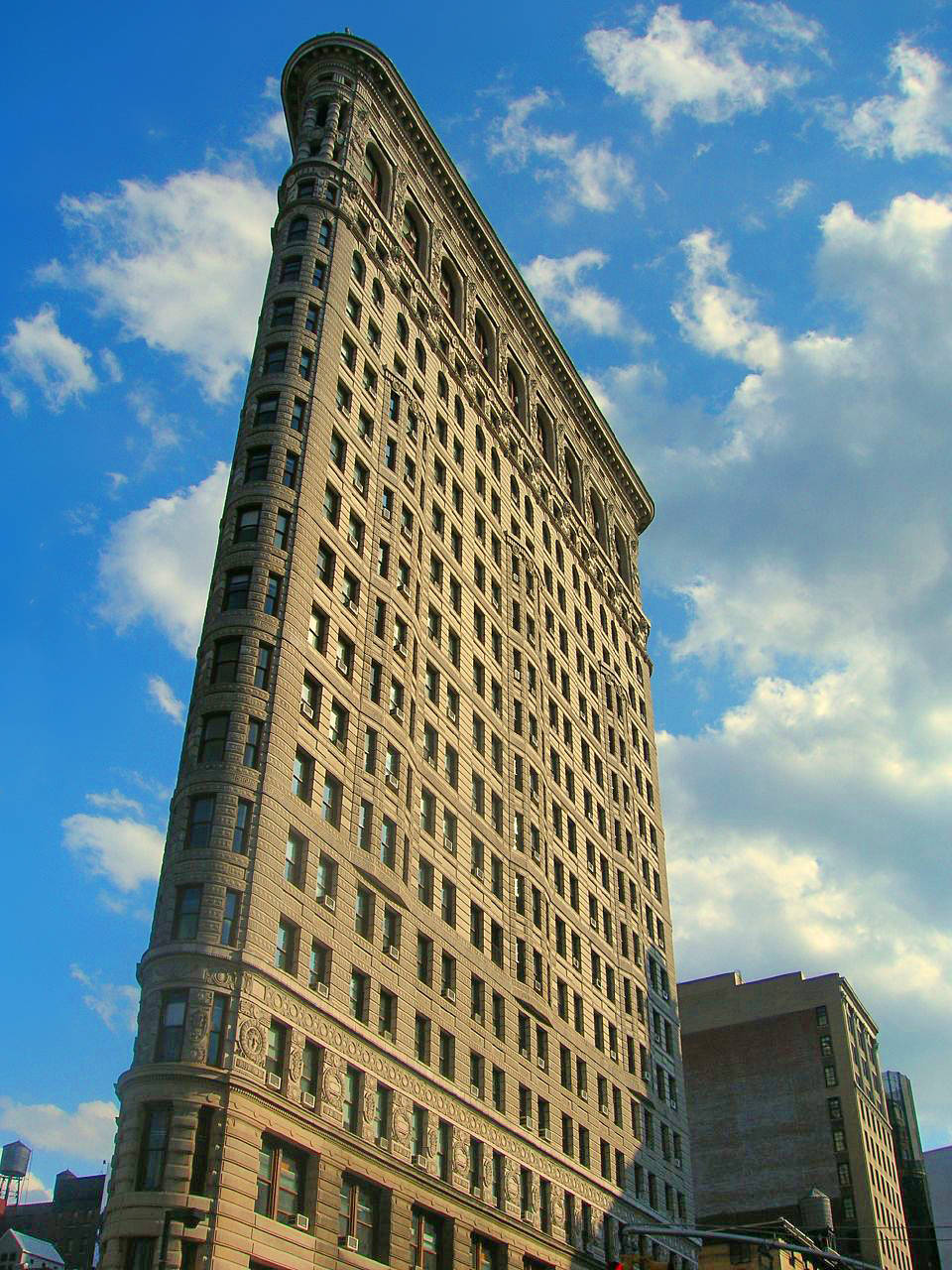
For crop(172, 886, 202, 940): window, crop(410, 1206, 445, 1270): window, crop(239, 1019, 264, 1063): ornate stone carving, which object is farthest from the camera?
crop(410, 1206, 445, 1270): window

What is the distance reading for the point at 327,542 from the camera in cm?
5862

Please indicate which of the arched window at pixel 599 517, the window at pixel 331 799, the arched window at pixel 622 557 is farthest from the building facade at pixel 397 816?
the arched window at pixel 622 557

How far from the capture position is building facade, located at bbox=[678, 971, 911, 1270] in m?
115

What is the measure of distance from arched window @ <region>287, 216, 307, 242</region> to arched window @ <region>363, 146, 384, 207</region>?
8.32 m

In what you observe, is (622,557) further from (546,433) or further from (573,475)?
(546,433)

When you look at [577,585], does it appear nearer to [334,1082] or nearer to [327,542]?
[327,542]

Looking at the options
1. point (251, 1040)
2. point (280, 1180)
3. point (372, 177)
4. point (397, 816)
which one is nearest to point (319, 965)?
point (251, 1040)

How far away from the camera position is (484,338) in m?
91.7

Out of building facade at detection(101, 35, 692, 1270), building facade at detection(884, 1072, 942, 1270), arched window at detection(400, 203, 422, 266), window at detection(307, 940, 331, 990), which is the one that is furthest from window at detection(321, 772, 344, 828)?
building facade at detection(884, 1072, 942, 1270)

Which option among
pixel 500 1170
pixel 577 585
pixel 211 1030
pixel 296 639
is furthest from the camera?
pixel 577 585

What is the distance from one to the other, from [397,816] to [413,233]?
42570 millimetres

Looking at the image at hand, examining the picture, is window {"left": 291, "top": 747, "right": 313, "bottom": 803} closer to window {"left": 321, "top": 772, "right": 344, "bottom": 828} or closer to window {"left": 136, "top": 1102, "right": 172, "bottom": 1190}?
window {"left": 321, "top": 772, "right": 344, "bottom": 828}

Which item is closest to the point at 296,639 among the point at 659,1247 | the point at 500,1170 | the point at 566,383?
the point at 500,1170

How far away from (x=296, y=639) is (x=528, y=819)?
23746 mm
